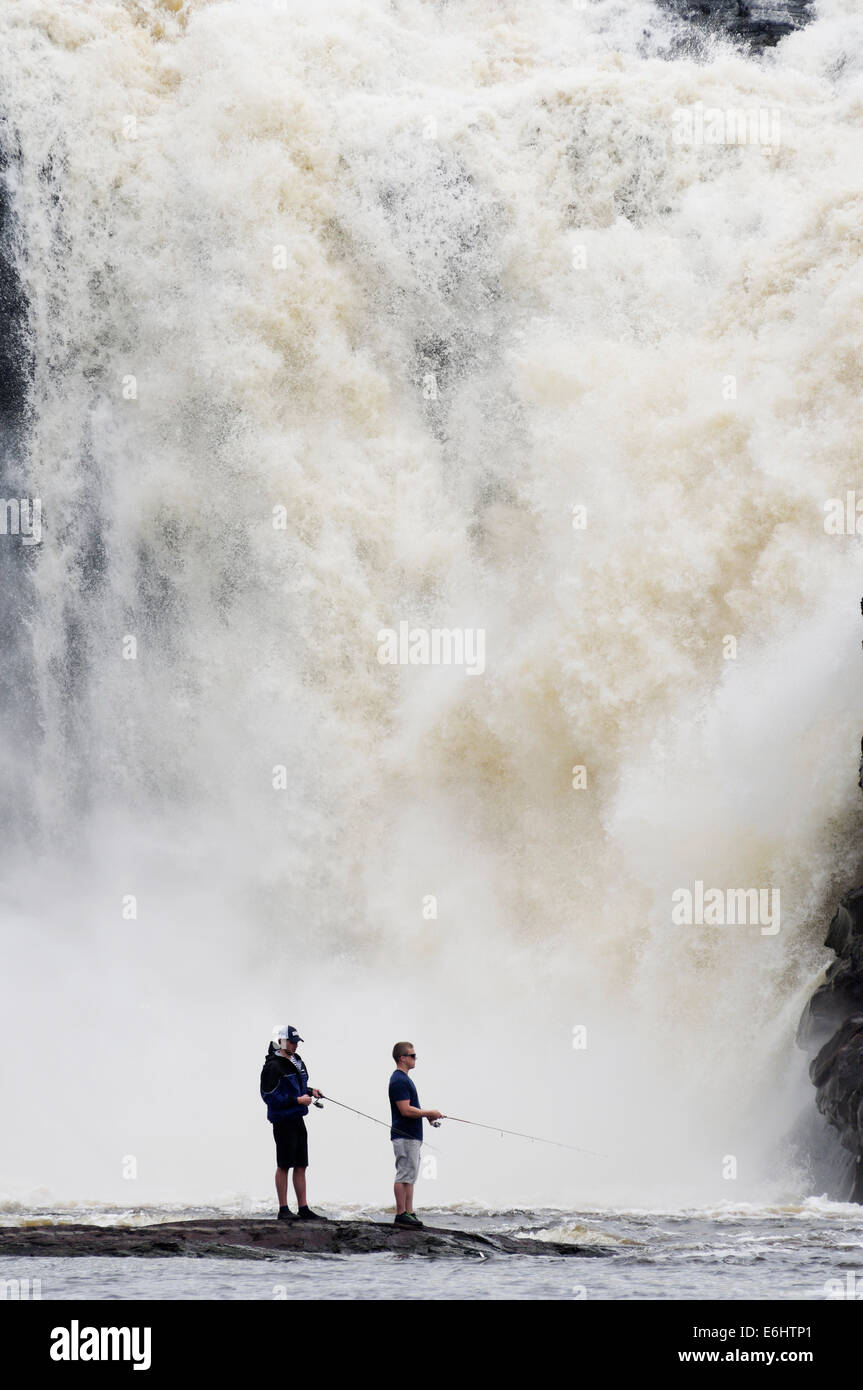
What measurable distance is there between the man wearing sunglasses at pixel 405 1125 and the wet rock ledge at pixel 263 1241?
0.70 ft

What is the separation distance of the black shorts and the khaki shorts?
0.62 meters

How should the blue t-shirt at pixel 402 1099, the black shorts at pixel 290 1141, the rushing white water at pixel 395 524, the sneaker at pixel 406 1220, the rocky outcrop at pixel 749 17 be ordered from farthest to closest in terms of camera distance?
the rocky outcrop at pixel 749 17, the rushing white water at pixel 395 524, the black shorts at pixel 290 1141, the sneaker at pixel 406 1220, the blue t-shirt at pixel 402 1099

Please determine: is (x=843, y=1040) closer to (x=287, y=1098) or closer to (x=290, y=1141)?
(x=290, y=1141)

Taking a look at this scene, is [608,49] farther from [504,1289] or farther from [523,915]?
[504,1289]

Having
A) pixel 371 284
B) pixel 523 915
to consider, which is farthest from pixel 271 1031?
pixel 371 284

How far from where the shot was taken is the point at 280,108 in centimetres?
2527

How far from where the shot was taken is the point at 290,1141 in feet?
37.1

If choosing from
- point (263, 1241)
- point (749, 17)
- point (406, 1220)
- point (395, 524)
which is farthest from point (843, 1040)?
point (749, 17)

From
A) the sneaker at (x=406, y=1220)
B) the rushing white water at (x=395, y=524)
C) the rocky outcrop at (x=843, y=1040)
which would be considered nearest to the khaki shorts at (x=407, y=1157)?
the sneaker at (x=406, y=1220)

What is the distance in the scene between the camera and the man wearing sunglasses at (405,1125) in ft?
36.1

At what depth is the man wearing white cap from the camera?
36.6 feet

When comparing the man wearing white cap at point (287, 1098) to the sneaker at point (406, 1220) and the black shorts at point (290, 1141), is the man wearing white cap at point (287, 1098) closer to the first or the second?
the black shorts at point (290, 1141)

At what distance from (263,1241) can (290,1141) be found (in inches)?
34.1
